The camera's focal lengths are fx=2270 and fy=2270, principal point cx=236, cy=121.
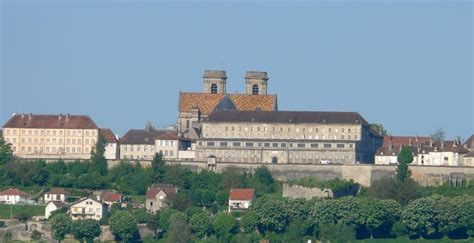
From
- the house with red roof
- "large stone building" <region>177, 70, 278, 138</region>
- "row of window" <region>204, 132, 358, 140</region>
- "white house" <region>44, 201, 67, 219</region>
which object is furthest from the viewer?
"large stone building" <region>177, 70, 278, 138</region>

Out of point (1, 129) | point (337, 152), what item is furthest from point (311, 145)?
point (1, 129)

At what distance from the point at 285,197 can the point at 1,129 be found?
742 inches

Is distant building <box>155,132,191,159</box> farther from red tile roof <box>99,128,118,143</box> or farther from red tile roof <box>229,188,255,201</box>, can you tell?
red tile roof <box>229,188,255,201</box>

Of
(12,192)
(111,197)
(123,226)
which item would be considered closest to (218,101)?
(111,197)

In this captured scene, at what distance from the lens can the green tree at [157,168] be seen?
103 meters

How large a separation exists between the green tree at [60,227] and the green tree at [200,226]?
515 centimetres

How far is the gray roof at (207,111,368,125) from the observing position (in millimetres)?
106312

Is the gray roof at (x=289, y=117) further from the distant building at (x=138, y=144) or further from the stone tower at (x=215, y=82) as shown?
the stone tower at (x=215, y=82)

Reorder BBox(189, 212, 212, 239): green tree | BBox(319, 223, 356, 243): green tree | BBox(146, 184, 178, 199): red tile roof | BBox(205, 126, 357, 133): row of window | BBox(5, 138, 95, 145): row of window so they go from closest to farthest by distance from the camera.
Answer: BBox(319, 223, 356, 243): green tree, BBox(189, 212, 212, 239): green tree, BBox(146, 184, 178, 199): red tile roof, BBox(205, 126, 357, 133): row of window, BBox(5, 138, 95, 145): row of window

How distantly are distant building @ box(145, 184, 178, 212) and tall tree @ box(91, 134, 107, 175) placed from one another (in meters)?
4.70

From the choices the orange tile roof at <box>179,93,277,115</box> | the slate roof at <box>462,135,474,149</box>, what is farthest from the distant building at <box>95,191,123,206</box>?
the slate roof at <box>462,135,474,149</box>

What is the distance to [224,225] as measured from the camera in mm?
93812

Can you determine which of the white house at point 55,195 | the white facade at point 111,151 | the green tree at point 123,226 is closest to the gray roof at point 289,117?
the white facade at point 111,151

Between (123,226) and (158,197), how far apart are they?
6029 mm
